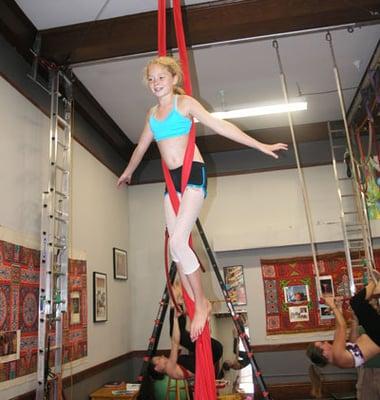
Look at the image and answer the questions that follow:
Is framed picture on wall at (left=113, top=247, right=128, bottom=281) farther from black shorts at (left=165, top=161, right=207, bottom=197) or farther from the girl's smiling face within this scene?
the girl's smiling face

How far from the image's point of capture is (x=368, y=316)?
3.30 meters

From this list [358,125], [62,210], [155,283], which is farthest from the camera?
[155,283]

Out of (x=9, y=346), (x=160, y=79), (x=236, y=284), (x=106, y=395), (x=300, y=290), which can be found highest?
(x=160, y=79)

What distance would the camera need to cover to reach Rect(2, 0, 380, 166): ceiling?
398cm

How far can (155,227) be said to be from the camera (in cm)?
703

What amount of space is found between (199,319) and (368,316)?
1.73 meters

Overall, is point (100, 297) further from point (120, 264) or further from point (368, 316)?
point (368, 316)

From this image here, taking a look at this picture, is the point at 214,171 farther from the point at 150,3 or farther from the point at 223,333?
the point at 150,3

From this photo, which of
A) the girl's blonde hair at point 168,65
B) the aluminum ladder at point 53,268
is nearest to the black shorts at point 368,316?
the girl's blonde hair at point 168,65

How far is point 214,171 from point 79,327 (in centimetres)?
332

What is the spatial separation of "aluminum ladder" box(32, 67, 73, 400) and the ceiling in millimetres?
526

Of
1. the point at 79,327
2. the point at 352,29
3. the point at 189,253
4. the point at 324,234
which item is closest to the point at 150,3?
the point at 352,29

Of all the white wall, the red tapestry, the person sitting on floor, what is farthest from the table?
the red tapestry

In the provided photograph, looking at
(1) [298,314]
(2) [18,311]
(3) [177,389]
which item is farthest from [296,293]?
(2) [18,311]
